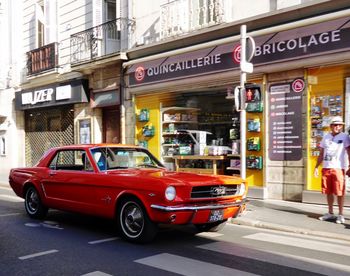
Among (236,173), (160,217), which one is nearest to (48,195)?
(160,217)

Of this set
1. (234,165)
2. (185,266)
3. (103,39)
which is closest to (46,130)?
(103,39)

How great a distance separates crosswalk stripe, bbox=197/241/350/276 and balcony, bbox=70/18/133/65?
1061cm

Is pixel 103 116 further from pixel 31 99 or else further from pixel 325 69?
pixel 325 69

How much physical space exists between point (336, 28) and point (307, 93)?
5.21ft

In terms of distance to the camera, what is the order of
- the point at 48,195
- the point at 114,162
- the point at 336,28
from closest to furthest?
the point at 114,162 → the point at 48,195 → the point at 336,28

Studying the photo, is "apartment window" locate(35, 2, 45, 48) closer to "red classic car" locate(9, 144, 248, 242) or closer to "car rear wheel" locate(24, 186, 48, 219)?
"car rear wheel" locate(24, 186, 48, 219)

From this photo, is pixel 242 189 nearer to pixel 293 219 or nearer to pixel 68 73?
pixel 293 219

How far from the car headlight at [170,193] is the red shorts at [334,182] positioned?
3.50 m

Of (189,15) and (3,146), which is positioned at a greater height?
(189,15)

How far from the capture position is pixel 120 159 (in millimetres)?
7762

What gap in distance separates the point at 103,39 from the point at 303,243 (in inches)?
462

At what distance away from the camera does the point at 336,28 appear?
958 centimetres

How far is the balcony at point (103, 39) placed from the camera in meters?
15.7

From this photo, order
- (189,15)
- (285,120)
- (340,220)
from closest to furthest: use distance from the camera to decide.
Result: (340,220) → (285,120) → (189,15)
